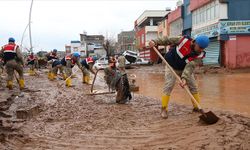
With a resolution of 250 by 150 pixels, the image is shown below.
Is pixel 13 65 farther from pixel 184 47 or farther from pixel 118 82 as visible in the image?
pixel 184 47

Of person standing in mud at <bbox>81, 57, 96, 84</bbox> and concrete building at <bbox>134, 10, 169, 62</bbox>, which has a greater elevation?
concrete building at <bbox>134, 10, 169, 62</bbox>

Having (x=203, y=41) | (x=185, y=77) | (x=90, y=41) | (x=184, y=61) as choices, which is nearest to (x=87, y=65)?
(x=184, y=61)

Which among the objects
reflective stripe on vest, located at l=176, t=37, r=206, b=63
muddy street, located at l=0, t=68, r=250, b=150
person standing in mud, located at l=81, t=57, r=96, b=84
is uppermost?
reflective stripe on vest, located at l=176, t=37, r=206, b=63

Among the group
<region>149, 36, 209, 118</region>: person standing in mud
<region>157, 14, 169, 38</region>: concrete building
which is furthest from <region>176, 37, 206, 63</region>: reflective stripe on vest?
<region>157, 14, 169, 38</region>: concrete building

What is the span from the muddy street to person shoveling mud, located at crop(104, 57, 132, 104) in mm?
594

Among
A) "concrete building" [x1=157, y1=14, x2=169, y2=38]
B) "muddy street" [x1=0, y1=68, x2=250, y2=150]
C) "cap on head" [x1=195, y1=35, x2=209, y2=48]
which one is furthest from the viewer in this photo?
"concrete building" [x1=157, y1=14, x2=169, y2=38]

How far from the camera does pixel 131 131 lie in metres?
5.76

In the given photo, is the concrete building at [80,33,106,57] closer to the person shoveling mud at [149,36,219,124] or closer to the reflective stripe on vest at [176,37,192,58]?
the person shoveling mud at [149,36,219,124]

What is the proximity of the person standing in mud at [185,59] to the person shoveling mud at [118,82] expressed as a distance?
2.15 meters

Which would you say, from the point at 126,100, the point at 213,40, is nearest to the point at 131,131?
the point at 126,100

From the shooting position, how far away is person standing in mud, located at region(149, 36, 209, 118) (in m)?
6.58

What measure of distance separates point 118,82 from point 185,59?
2.75m

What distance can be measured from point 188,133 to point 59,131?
2059 millimetres

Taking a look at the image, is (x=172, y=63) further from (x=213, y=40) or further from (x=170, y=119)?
(x=213, y=40)
